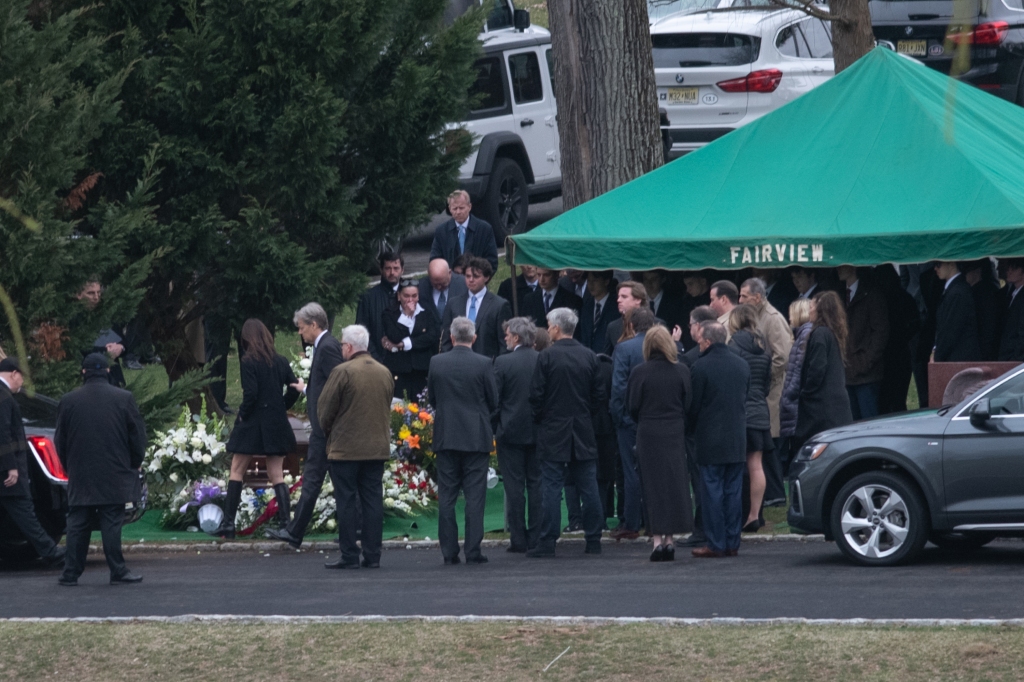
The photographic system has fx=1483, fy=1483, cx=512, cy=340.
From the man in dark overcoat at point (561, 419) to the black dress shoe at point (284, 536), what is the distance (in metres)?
1.95

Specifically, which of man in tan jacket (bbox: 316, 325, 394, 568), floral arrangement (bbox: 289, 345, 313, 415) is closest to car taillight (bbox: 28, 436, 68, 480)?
man in tan jacket (bbox: 316, 325, 394, 568)

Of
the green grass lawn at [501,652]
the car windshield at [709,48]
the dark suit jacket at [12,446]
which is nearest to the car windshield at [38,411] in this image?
the dark suit jacket at [12,446]

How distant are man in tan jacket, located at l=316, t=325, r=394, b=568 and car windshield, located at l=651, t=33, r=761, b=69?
36.0 feet

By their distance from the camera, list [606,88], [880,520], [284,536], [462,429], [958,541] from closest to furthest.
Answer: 1. [880,520]
2. [462,429]
3. [958,541]
4. [284,536]
5. [606,88]

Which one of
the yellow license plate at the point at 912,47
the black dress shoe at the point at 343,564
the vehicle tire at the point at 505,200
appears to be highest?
the yellow license plate at the point at 912,47

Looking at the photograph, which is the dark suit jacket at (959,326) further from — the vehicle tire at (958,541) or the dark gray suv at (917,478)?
the dark gray suv at (917,478)

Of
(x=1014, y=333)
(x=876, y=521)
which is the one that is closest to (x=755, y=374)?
(x=876, y=521)

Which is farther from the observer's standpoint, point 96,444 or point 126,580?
point 126,580

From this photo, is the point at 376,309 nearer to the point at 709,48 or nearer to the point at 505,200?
the point at 505,200

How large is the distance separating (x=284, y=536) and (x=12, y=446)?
2.43 m

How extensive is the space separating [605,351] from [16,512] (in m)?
4.94

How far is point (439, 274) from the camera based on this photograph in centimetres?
1416

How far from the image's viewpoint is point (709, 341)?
10.4 m

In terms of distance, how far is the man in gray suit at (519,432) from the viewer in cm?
1089
